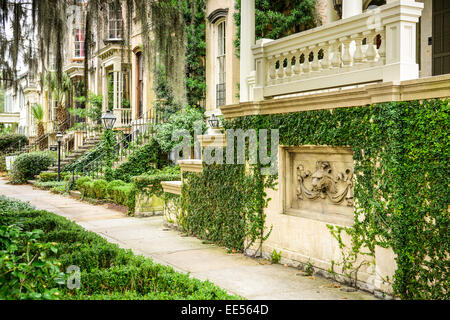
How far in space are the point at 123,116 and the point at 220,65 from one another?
25.3 ft

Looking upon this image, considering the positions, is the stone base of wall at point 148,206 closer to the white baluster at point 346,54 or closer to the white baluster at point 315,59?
the white baluster at point 315,59

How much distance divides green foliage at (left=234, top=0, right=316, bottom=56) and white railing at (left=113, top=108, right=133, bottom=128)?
983 centimetres

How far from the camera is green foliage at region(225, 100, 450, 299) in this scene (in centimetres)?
504

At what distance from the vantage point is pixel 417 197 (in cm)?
528

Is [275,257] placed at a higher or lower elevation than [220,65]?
lower

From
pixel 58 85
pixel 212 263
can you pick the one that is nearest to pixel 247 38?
pixel 212 263

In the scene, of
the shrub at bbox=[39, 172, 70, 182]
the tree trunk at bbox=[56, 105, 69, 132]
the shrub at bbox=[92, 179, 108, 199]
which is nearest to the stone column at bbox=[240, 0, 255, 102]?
the shrub at bbox=[92, 179, 108, 199]

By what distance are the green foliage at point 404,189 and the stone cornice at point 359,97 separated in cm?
9

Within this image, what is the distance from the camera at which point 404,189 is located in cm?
542

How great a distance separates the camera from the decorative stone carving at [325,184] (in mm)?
6523

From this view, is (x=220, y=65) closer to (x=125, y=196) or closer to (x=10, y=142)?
(x=125, y=196)

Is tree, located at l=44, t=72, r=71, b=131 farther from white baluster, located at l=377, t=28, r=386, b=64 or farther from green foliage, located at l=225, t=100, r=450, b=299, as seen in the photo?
white baluster, located at l=377, t=28, r=386, b=64
